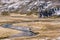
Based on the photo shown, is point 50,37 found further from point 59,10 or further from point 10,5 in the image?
point 10,5

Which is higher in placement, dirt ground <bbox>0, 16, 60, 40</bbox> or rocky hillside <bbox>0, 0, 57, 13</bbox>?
A: rocky hillside <bbox>0, 0, 57, 13</bbox>

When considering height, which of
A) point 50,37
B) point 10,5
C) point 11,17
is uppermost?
point 10,5

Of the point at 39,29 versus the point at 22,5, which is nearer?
the point at 39,29

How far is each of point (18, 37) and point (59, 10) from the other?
2.25 meters

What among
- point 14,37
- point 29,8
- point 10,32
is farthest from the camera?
point 29,8

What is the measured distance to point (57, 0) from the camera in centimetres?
538

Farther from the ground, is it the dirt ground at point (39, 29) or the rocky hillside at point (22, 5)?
the rocky hillside at point (22, 5)

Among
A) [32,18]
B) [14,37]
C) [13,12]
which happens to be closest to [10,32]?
[14,37]

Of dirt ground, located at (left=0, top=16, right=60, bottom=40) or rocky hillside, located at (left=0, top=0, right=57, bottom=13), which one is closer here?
dirt ground, located at (left=0, top=16, right=60, bottom=40)

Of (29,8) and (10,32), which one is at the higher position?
(29,8)

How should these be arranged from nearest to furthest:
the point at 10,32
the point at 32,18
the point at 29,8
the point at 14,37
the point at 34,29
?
the point at 14,37, the point at 10,32, the point at 34,29, the point at 32,18, the point at 29,8

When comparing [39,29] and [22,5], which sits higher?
[22,5]

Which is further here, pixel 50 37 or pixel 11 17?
pixel 11 17

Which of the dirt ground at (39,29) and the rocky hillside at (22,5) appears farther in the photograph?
the rocky hillside at (22,5)
